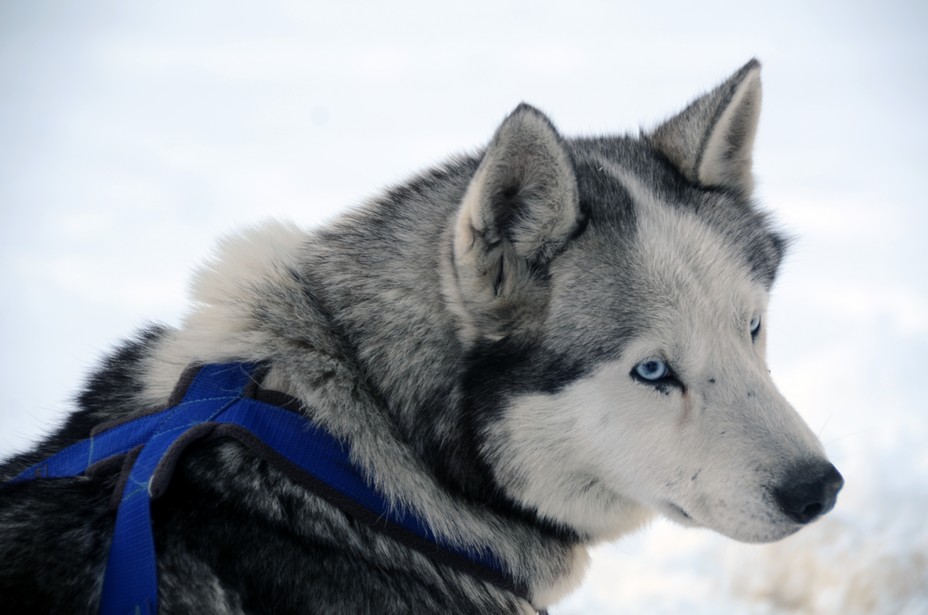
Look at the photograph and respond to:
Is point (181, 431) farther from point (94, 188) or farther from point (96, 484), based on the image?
point (94, 188)

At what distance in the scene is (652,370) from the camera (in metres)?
2.21

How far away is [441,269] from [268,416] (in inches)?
24.3

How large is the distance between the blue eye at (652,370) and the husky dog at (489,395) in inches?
0.7

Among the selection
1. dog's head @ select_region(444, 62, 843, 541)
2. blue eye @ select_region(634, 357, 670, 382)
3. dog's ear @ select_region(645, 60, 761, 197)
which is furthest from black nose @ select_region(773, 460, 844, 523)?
dog's ear @ select_region(645, 60, 761, 197)

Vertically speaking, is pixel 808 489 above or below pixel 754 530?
above

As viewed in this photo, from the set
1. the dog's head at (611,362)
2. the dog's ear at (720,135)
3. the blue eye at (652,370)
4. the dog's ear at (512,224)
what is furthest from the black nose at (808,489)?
the dog's ear at (720,135)

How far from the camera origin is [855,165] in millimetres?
8969

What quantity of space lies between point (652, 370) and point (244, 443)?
108 cm

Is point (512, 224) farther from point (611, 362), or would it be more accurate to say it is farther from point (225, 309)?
point (225, 309)

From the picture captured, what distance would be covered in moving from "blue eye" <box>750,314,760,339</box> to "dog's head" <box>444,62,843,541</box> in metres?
0.02

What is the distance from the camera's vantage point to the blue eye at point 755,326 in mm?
2395

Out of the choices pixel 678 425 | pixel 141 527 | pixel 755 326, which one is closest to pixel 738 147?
pixel 755 326

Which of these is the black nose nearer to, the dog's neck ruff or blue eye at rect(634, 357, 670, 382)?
blue eye at rect(634, 357, 670, 382)

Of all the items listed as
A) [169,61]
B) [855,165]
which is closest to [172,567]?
[855,165]
